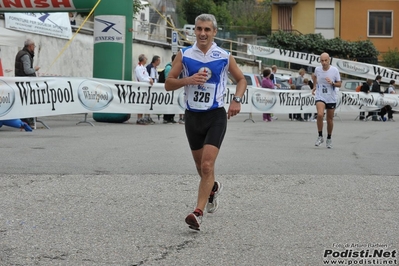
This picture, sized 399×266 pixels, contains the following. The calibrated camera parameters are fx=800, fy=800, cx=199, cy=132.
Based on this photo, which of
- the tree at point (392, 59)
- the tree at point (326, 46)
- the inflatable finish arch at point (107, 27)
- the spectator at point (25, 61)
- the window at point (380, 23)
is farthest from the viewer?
the window at point (380, 23)

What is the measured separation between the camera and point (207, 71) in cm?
734

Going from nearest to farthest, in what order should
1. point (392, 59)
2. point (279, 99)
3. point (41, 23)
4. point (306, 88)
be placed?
point (279, 99) → point (306, 88) → point (41, 23) → point (392, 59)

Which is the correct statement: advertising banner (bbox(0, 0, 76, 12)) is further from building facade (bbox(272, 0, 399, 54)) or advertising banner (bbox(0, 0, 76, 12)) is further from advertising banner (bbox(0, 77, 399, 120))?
building facade (bbox(272, 0, 399, 54))

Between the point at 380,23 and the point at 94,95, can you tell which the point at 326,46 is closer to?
the point at 380,23

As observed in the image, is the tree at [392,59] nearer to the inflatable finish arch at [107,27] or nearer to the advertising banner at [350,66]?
the advertising banner at [350,66]

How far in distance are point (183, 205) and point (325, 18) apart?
186 ft

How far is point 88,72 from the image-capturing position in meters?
34.9

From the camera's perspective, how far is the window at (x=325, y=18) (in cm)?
6303

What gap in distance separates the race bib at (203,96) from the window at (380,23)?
5733 cm

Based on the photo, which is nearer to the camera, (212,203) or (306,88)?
(212,203)

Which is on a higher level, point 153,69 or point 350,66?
point 350,66

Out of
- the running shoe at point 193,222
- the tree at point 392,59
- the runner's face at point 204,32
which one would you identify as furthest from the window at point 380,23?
the running shoe at point 193,222

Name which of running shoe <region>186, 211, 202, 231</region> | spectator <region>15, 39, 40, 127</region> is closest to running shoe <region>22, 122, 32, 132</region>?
spectator <region>15, 39, 40, 127</region>

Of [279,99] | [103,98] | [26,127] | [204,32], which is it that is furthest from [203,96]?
[279,99]
